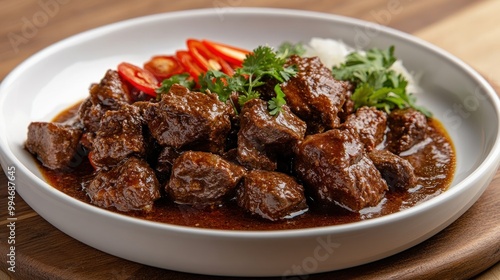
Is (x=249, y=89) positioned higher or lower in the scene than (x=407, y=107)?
higher

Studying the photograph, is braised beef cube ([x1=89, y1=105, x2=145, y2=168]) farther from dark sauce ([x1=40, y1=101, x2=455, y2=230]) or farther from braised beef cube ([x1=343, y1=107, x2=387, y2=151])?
braised beef cube ([x1=343, y1=107, x2=387, y2=151])

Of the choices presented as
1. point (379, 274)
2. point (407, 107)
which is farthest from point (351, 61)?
point (379, 274)

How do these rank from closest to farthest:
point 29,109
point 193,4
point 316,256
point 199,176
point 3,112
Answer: point 316,256 → point 199,176 → point 3,112 → point 29,109 → point 193,4

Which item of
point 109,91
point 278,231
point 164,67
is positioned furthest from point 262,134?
point 164,67

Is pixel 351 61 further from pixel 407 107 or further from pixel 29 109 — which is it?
pixel 29 109

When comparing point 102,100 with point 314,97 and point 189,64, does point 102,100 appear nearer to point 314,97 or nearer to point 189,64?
point 189,64

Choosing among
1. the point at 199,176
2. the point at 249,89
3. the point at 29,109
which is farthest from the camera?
the point at 29,109

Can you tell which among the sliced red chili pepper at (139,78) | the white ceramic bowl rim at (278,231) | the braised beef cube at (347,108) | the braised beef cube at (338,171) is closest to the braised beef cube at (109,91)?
the sliced red chili pepper at (139,78)
